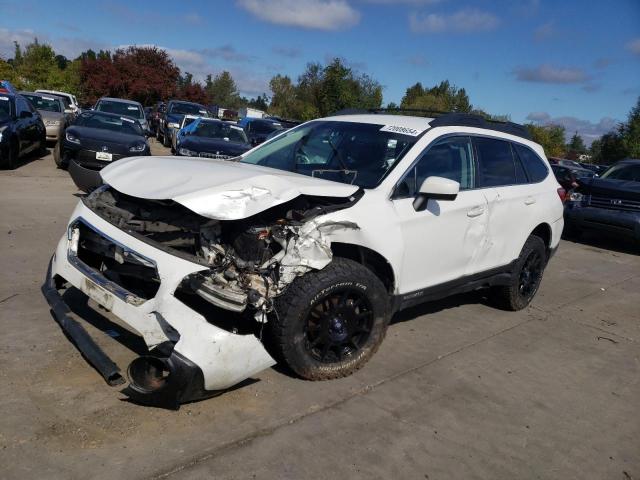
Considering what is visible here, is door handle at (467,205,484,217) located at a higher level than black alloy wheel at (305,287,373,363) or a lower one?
higher

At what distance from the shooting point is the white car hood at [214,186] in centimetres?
334

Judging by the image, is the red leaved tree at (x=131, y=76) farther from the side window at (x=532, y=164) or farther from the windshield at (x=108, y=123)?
the side window at (x=532, y=164)

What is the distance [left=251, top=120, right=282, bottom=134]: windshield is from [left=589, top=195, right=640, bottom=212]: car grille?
13557 millimetres

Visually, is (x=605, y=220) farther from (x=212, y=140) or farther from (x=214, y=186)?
(x=214, y=186)

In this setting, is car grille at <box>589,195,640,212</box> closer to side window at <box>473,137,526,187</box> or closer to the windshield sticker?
side window at <box>473,137,526,187</box>

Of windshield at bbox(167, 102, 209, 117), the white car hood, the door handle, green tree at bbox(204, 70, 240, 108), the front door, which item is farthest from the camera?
green tree at bbox(204, 70, 240, 108)

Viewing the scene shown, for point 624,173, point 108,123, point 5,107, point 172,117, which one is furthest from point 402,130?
point 172,117

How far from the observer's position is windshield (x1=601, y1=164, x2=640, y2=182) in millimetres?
11070

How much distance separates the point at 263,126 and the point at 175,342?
19922 mm

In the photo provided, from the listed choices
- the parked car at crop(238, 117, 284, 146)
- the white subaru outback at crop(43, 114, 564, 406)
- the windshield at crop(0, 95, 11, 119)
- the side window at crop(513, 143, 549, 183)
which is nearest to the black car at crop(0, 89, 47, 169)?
the windshield at crop(0, 95, 11, 119)

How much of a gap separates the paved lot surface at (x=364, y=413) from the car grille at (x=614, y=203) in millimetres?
5477

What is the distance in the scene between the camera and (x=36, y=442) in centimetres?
285

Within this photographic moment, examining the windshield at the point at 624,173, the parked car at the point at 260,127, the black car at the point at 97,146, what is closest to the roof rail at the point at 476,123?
the windshield at the point at 624,173

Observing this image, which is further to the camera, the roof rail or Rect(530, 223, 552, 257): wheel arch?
Rect(530, 223, 552, 257): wheel arch
